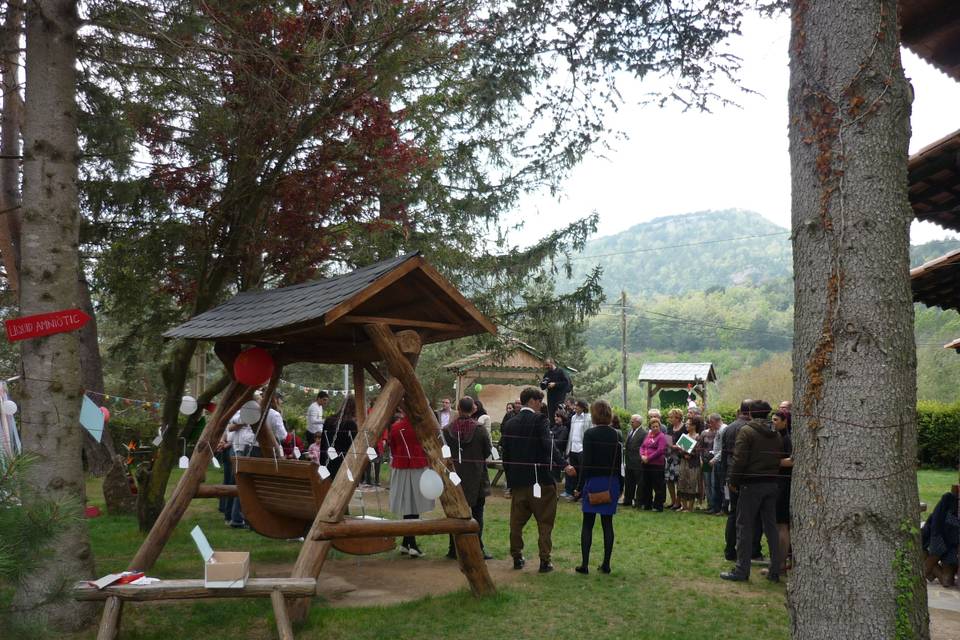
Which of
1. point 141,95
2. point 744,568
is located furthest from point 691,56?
point 141,95

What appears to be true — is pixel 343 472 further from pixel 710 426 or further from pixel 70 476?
pixel 710 426

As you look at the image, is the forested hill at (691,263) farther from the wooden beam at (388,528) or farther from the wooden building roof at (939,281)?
the wooden beam at (388,528)

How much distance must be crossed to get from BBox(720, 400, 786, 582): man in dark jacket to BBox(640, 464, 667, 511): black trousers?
17.0 ft

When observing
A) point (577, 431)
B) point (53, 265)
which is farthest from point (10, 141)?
point (577, 431)

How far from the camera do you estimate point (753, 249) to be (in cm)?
13712

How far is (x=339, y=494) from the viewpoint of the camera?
21.0 feet

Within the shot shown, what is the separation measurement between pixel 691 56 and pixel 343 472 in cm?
437

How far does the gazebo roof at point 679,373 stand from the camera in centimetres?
2428

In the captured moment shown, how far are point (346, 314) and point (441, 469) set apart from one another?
5.47ft

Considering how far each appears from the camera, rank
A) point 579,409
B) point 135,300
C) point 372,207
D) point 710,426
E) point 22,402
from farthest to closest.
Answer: point 579,409, point 710,426, point 372,207, point 135,300, point 22,402

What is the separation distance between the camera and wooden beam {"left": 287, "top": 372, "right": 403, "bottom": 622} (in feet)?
20.2

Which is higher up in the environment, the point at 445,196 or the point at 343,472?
the point at 445,196

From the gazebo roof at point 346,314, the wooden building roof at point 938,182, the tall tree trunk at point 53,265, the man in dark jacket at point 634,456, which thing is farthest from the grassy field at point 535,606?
the wooden building roof at point 938,182

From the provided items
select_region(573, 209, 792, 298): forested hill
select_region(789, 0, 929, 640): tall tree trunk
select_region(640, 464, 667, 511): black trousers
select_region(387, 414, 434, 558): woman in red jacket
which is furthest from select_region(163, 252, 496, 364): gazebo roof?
select_region(573, 209, 792, 298): forested hill
